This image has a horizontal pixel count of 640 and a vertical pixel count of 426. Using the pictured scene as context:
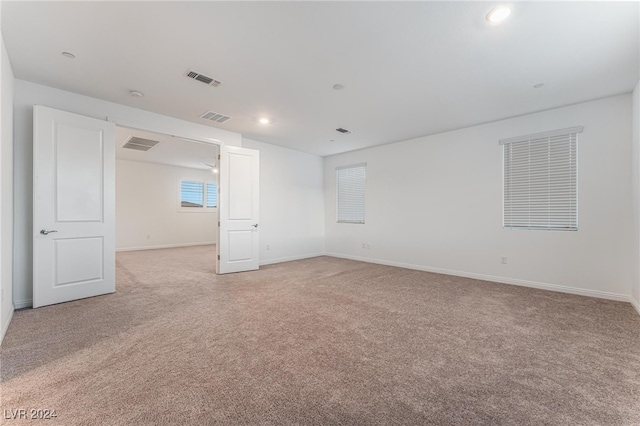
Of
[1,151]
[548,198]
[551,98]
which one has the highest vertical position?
[551,98]

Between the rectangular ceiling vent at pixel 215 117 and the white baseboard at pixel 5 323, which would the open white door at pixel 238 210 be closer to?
the rectangular ceiling vent at pixel 215 117

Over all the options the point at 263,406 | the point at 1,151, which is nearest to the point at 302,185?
the point at 1,151

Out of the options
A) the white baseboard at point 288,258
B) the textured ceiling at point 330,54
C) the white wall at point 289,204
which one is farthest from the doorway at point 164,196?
the textured ceiling at point 330,54

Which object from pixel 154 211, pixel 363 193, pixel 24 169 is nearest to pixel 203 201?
pixel 154 211

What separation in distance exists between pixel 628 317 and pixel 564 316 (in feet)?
2.22

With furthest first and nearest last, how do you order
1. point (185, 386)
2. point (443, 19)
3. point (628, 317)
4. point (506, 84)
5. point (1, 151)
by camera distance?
point (506, 84) → point (628, 317) → point (1, 151) → point (443, 19) → point (185, 386)

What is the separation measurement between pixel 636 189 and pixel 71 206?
712 cm

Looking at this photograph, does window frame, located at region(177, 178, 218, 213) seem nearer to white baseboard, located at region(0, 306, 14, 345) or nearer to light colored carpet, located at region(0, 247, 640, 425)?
light colored carpet, located at region(0, 247, 640, 425)

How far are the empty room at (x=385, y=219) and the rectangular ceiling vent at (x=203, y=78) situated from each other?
4 centimetres

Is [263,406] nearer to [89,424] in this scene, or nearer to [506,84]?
[89,424]

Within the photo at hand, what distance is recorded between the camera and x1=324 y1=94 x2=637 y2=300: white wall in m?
3.56

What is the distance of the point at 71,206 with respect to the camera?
3434 mm

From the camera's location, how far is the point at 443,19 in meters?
2.18

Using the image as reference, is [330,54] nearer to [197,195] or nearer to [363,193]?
[363,193]
